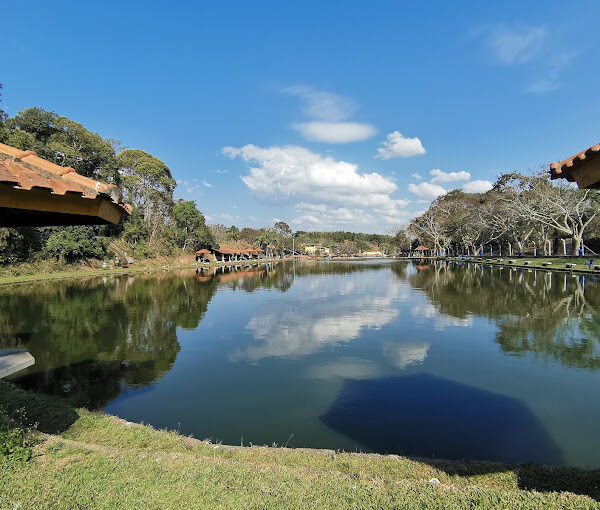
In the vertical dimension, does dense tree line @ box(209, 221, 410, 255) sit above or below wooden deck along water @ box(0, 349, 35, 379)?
above

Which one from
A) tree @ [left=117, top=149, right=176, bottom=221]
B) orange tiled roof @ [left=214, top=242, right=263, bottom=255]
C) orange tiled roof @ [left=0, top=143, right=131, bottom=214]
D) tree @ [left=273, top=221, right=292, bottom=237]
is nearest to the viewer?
orange tiled roof @ [left=0, top=143, right=131, bottom=214]

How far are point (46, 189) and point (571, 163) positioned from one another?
4491mm

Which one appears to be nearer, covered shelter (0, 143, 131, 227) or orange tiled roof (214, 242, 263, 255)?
covered shelter (0, 143, 131, 227)

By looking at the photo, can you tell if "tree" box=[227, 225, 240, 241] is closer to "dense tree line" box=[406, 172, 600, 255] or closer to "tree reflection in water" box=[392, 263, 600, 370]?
"dense tree line" box=[406, 172, 600, 255]

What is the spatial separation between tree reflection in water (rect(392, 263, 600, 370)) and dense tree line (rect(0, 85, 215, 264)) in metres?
28.9

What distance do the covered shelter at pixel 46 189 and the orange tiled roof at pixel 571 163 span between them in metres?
4.14

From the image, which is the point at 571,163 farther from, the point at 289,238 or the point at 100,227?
the point at 289,238

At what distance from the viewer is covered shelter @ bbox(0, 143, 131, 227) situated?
2559mm

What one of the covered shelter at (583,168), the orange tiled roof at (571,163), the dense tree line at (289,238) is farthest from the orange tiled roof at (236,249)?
the covered shelter at (583,168)

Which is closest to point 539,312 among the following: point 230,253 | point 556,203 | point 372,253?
point 556,203

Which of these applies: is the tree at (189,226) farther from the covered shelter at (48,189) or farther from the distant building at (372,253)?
the covered shelter at (48,189)

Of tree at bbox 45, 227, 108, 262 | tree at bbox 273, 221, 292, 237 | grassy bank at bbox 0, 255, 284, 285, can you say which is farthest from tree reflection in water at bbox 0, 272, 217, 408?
tree at bbox 273, 221, 292, 237

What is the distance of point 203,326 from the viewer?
555 inches

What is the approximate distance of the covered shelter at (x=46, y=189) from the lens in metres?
2.56
